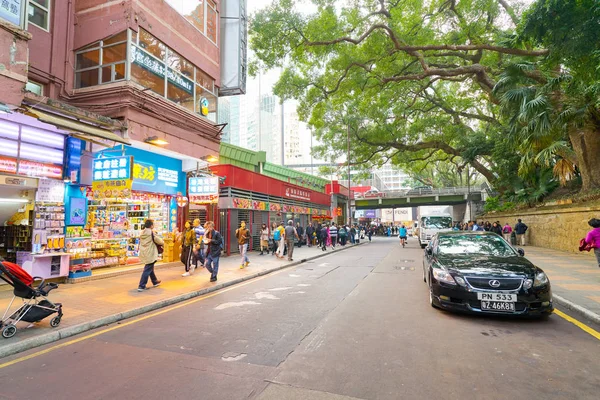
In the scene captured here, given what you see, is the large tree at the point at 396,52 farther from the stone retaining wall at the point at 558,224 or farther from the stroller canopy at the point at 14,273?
the stroller canopy at the point at 14,273

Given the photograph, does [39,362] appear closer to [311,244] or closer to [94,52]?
[94,52]

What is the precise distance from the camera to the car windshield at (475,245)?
6.53m

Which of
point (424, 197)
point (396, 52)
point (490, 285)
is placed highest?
point (396, 52)

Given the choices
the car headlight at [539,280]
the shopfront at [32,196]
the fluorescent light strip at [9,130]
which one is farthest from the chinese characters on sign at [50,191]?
the car headlight at [539,280]

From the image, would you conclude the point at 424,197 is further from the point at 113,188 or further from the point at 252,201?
the point at 113,188

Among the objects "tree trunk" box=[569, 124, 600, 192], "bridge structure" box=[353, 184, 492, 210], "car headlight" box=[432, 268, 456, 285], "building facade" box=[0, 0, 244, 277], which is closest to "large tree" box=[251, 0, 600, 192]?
"tree trunk" box=[569, 124, 600, 192]

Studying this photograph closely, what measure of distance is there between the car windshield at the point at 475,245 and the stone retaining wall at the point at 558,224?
31.9ft

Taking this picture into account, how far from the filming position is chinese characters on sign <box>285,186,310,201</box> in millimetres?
24500

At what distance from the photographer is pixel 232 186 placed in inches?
664

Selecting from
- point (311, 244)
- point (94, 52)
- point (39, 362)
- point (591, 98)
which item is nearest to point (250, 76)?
point (94, 52)

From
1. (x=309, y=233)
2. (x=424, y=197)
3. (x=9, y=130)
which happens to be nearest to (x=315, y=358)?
(x=9, y=130)

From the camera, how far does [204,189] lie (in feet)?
44.2

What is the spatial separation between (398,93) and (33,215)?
71.0 feet

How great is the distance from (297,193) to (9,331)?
22196 millimetres
